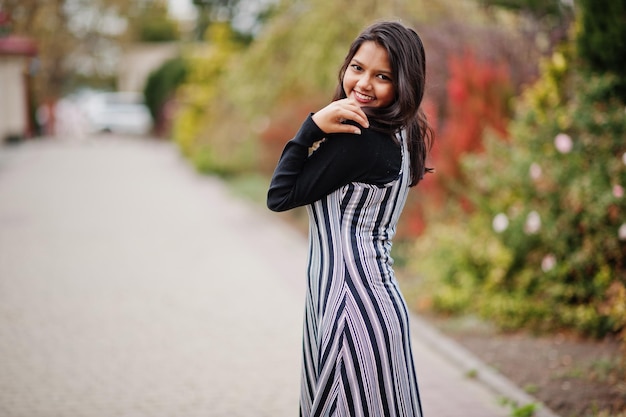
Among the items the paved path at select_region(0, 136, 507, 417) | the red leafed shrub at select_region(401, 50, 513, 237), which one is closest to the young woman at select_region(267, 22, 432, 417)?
the paved path at select_region(0, 136, 507, 417)

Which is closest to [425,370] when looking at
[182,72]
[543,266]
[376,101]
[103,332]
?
[543,266]

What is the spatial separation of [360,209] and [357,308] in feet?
1.11

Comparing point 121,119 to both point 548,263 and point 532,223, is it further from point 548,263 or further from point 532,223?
point 548,263

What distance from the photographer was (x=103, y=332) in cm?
634

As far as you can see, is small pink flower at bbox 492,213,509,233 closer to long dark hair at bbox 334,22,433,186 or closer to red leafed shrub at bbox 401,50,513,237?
red leafed shrub at bbox 401,50,513,237

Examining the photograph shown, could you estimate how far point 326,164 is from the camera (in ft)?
8.28

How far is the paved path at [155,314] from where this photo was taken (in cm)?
490

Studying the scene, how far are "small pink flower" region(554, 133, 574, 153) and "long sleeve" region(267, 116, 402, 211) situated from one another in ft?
12.0

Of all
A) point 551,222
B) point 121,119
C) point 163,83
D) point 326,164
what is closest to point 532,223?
point 551,222

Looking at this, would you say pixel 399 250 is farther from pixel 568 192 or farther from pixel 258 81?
pixel 258 81

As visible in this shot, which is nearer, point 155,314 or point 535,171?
point 535,171

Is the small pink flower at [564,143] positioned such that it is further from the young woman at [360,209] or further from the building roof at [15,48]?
the building roof at [15,48]

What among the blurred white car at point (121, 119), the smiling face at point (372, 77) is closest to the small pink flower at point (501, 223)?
the smiling face at point (372, 77)

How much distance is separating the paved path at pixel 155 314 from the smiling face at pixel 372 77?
8.64 ft
